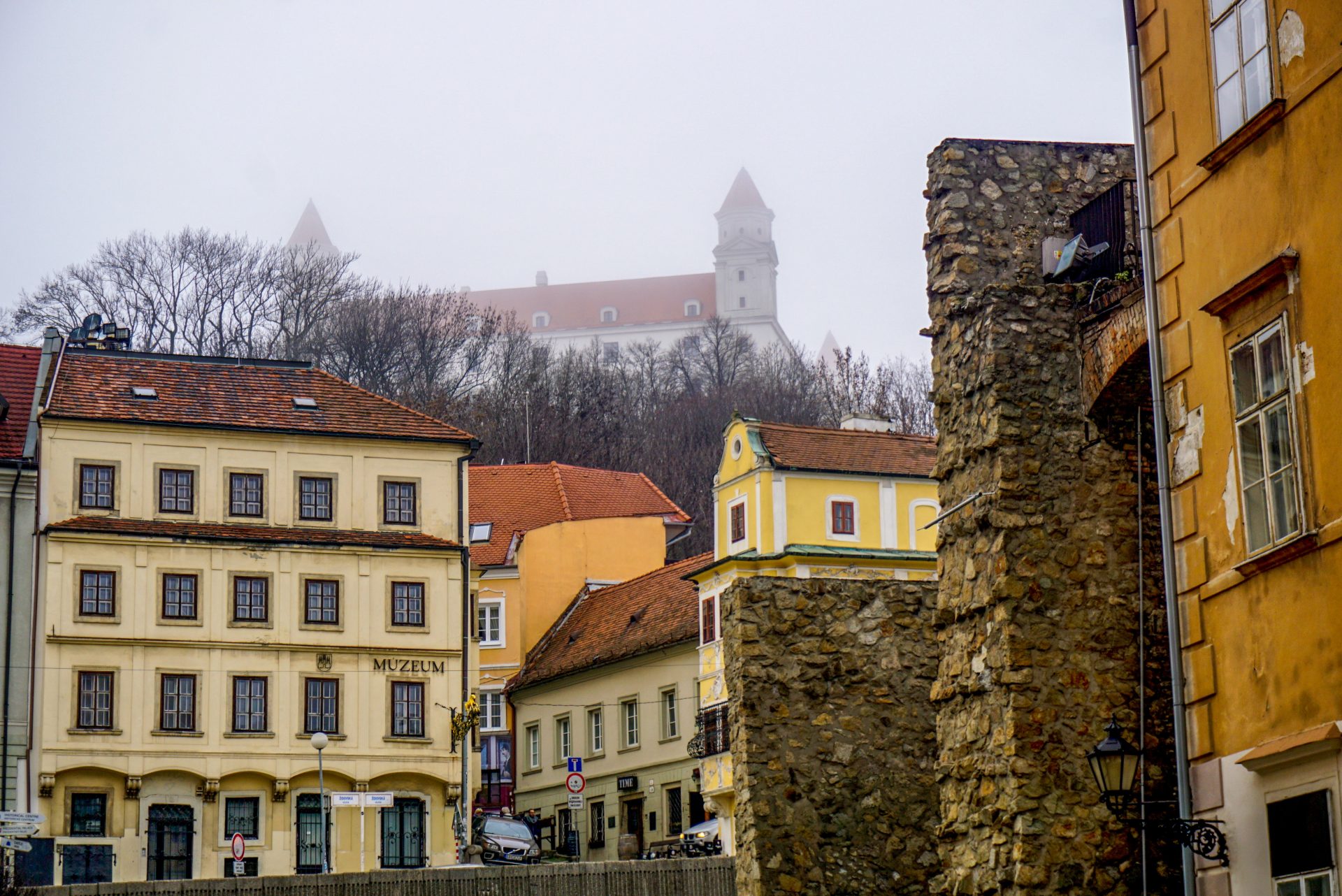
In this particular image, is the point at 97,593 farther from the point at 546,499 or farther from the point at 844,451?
the point at 546,499

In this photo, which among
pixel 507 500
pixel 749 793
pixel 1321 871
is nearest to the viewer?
pixel 1321 871

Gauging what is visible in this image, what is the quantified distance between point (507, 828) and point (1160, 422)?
3085 cm

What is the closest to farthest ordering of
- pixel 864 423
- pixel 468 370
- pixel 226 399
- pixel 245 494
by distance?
pixel 245 494
pixel 226 399
pixel 864 423
pixel 468 370

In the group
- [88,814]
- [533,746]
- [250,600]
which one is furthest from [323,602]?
[533,746]

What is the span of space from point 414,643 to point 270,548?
3685 mm

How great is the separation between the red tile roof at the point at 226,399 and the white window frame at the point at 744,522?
6.11m

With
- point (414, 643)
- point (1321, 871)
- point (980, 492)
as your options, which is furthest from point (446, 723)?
point (1321, 871)

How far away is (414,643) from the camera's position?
43.8 metres

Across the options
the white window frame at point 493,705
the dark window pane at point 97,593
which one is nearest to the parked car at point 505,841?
the dark window pane at point 97,593

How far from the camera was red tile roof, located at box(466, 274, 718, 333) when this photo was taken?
14325cm

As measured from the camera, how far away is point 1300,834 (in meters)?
9.79

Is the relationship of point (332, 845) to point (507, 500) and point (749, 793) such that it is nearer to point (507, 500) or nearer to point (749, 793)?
point (507, 500)

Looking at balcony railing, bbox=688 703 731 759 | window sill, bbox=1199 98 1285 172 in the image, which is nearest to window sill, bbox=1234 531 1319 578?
window sill, bbox=1199 98 1285 172

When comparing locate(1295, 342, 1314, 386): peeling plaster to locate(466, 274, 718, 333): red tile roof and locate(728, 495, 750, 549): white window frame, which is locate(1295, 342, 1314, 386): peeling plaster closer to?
locate(728, 495, 750, 549): white window frame
